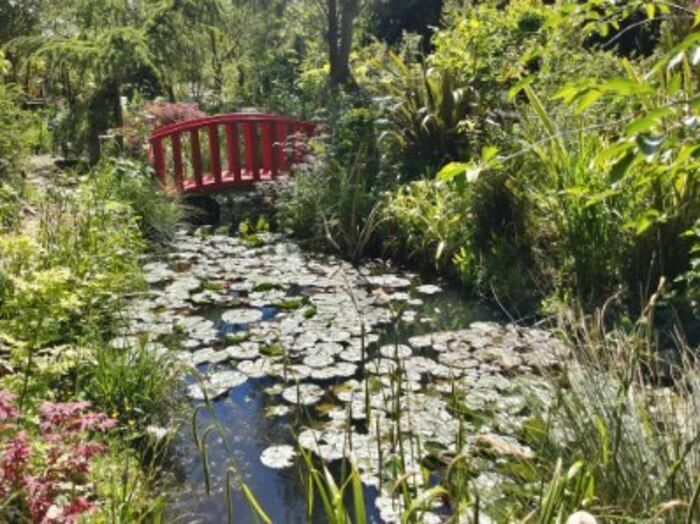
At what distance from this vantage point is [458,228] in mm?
5836

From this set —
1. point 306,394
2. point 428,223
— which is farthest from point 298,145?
point 306,394

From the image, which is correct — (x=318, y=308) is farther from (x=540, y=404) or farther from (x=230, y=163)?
(x=230, y=163)

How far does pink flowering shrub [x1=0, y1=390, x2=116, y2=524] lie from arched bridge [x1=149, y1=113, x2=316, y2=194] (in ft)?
17.7

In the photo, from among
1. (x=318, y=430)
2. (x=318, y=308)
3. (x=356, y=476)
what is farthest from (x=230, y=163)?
(x=356, y=476)

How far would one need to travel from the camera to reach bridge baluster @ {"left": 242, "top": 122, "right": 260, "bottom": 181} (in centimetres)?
826

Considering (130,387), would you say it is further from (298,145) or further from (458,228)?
(298,145)

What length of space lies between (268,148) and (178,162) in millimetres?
1078

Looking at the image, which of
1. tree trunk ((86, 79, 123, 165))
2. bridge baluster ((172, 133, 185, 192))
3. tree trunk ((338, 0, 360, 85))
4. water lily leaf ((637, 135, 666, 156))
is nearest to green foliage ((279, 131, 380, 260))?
bridge baluster ((172, 133, 185, 192))

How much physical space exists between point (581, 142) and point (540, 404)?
8.74 feet

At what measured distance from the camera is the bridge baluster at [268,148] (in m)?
8.36

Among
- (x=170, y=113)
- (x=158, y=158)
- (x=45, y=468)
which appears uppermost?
(x=170, y=113)

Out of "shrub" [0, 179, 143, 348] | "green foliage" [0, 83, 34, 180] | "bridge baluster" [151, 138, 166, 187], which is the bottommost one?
"shrub" [0, 179, 143, 348]

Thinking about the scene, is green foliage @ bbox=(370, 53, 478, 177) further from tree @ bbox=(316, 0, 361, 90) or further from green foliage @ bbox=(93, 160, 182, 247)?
tree @ bbox=(316, 0, 361, 90)

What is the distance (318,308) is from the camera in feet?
16.9
